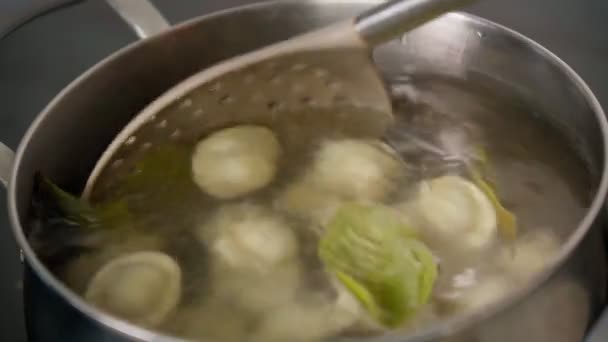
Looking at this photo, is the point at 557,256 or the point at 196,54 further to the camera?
the point at 196,54

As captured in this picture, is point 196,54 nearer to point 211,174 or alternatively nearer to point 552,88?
point 211,174

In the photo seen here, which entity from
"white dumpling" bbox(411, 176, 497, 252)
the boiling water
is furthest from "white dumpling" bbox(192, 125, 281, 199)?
"white dumpling" bbox(411, 176, 497, 252)

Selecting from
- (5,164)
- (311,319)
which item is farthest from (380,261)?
(5,164)

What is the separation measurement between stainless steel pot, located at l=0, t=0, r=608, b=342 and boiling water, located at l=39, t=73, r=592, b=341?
1.2 inches

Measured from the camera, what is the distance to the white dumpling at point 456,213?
1.94 feet

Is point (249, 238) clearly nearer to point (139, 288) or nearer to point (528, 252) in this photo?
point (139, 288)

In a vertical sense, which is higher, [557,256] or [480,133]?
[557,256]

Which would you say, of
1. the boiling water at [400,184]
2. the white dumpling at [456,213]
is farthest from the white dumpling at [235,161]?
the white dumpling at [456,213]

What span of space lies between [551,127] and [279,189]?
0.77ft

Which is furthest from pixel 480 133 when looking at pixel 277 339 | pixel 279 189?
pixel 277 339

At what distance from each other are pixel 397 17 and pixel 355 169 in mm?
155

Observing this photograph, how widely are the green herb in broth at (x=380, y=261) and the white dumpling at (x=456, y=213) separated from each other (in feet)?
0.13

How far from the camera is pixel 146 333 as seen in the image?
384mm

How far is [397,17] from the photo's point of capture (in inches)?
21.9
